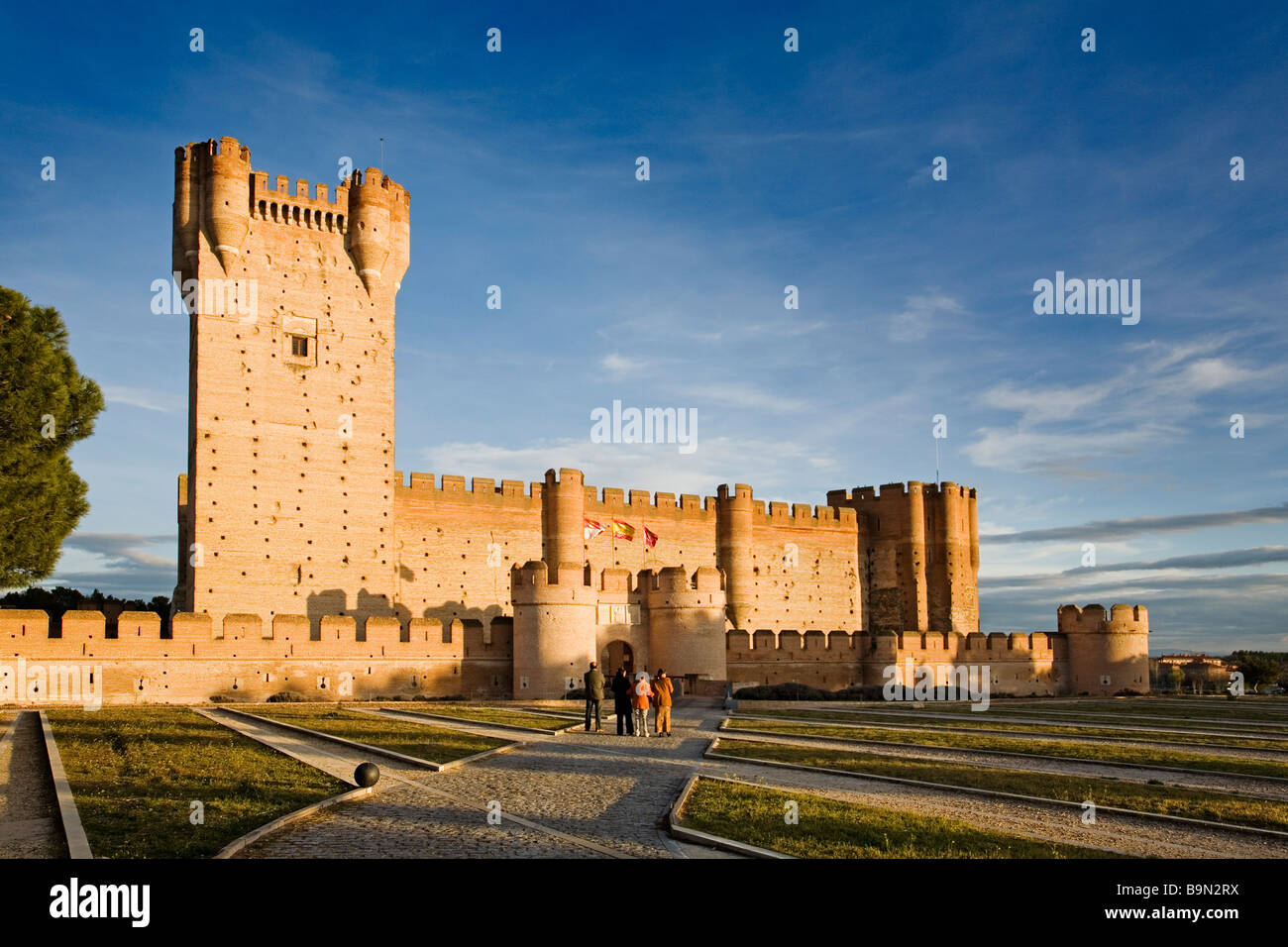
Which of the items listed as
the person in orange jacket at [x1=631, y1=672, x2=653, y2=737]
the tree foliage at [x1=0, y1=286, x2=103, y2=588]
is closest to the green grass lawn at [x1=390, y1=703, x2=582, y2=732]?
the person in orange jacket at [x1=631, y1=672, x2=653, y2=737]

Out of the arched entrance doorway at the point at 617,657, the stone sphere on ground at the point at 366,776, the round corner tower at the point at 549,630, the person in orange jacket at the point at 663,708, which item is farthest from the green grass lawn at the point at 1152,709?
the stone sphere on ground at the point at 366,776

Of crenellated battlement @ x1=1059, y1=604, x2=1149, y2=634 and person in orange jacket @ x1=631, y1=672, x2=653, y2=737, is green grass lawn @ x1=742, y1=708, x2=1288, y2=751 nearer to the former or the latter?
person in orange jacket @ x1=631, y1=672, x2=653, y2=737

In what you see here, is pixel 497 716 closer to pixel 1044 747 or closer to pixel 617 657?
pixel 1044 747

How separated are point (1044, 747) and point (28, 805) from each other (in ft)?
42.3

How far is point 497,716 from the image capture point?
21906 mm

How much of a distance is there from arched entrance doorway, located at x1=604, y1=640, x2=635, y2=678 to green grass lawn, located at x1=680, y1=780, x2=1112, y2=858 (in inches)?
966

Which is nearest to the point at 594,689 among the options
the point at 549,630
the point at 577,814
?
the point at 577,814

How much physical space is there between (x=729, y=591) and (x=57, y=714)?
3019 centimetres

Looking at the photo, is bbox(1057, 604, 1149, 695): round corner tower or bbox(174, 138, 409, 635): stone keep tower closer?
bbox(174, 138, 409, 635): stone keep tower

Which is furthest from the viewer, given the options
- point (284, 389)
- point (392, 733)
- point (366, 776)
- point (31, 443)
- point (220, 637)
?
point (284, 389)

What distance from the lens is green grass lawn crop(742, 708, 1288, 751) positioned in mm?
17172

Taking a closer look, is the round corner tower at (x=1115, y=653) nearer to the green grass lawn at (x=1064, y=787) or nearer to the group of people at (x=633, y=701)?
the group of people at (x=633, y=701)

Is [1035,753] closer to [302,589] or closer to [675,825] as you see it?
[675,825]

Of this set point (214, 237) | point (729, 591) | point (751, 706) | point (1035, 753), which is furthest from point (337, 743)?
point (729, 591)
